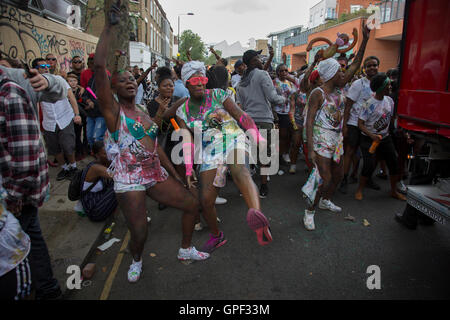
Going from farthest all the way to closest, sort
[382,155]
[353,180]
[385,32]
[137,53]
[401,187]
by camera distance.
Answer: [137,53] < [385,32] < [353,180] < [401,187] < [382,155]

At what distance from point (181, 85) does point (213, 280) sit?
11.5ft

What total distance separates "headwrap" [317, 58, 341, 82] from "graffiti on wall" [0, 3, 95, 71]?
5.89 m

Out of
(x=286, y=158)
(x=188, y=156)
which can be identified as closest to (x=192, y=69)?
(x=188, y=156)

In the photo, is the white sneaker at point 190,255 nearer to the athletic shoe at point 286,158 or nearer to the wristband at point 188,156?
the wristband at point 188,156

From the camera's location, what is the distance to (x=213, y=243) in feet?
10.9

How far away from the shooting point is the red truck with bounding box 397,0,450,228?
2629 millimetres

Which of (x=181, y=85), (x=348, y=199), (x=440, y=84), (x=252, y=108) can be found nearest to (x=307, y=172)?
(x=348, y=199)

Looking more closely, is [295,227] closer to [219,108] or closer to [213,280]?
[213,280]

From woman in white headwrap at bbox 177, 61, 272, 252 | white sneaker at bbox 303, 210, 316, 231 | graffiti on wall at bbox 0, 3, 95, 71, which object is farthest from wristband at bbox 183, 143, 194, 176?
graffiti on wall at bbox 0, 3, 95, 71

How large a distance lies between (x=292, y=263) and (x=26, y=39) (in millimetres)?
8975

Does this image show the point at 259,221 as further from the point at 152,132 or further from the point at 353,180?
the point at 353,180

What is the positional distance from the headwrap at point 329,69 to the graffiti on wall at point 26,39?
5.89m

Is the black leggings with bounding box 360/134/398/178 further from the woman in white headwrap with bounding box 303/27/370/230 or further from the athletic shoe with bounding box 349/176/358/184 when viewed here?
the woman in white headwrap with bounding box 303/27/370/230
